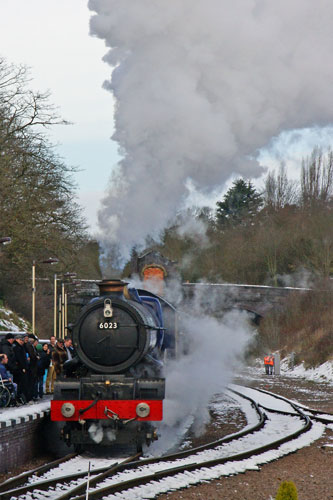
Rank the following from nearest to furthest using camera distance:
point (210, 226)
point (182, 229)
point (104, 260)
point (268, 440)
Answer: point (268, 440)
point (104, 260)
point (182, 229)
point (210, 226)

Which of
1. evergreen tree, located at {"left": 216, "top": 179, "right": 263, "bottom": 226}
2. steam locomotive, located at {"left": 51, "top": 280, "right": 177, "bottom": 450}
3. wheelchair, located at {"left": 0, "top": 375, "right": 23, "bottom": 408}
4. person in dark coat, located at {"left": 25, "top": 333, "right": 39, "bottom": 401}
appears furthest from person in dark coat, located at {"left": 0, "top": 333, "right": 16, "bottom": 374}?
evergreen tree, located at {"left": 216, "top": 179, "right": 263, "bottom": 226}

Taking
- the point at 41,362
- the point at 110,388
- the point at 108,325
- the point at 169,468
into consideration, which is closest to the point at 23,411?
the point at 110,388

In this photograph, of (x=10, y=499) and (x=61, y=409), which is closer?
(x=10, y=499)

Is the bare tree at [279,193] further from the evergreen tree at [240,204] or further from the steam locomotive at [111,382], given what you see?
the steam locomotive at [111,382]

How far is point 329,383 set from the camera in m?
33.4

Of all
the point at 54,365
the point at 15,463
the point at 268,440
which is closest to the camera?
the point at 15,463

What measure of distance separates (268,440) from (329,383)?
20050mm

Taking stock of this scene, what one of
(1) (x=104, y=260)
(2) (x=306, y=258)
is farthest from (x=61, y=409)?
(2) (x=306, y=258)

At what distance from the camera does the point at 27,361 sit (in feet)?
49.0

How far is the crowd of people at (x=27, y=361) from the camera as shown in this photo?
47.7 ft

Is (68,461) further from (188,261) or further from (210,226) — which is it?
(210,226)

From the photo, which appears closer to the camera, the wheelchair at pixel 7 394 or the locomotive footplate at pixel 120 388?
the locomotive footplate at pixel 120 388

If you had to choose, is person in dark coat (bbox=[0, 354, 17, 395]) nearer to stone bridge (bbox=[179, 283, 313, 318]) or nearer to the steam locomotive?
the steam locomotive

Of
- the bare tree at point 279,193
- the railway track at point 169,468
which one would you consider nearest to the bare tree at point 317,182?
the bare tree at point 279,193
